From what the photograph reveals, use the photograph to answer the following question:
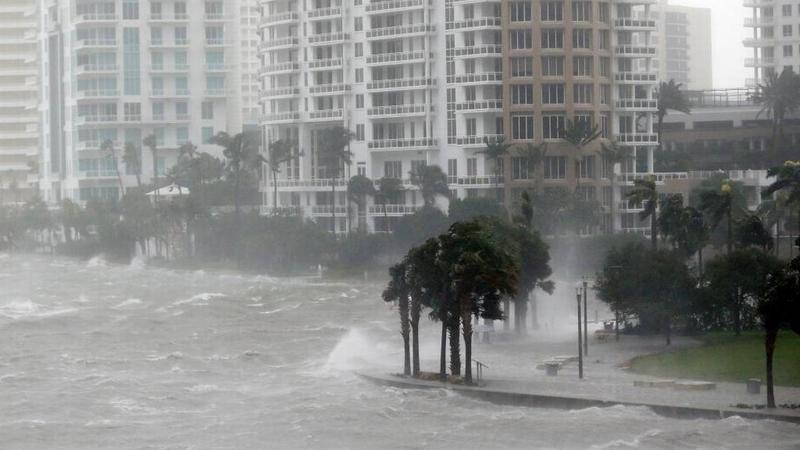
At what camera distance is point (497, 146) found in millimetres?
143750

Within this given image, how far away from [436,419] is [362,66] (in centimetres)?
9868

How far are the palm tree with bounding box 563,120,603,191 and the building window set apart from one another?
334 centimetres

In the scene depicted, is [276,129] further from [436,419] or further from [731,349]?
[436,419]

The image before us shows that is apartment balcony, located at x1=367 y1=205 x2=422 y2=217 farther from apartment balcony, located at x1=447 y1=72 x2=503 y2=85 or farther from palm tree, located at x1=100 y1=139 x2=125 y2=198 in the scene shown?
palm tree, located at x1=100 y1=139 x2=125 y2=198

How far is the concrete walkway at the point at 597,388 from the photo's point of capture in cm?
6159

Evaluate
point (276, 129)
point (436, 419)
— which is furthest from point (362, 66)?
point (436, 419)

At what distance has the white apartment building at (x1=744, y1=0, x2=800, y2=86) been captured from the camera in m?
194

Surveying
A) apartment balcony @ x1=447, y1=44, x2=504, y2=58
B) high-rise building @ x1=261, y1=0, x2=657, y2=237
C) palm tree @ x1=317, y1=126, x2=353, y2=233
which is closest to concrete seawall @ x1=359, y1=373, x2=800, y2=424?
high-rise building @ x1=261, y1=0, x2=657, y2=237

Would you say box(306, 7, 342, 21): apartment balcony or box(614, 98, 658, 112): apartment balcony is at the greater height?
box(306, 7, 342, 21): apartment balcony

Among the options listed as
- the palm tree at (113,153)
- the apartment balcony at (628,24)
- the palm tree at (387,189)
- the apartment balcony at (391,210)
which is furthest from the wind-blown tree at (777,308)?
the palm tree at (113,153)

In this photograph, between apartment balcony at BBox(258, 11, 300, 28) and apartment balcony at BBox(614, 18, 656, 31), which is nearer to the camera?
apartment balcony at BBox(614, 18, 656, 31)

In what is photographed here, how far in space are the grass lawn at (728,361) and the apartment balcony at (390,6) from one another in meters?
76.2

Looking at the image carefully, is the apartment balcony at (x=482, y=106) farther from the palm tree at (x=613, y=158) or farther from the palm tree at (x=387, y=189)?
the palm tree at (x=613, y=158)

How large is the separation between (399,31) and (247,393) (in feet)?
285
